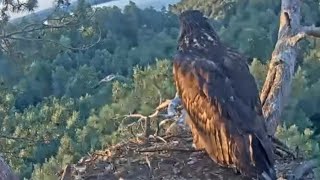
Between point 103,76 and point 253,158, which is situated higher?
point 253,158

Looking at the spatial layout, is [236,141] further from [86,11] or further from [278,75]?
[86,11]

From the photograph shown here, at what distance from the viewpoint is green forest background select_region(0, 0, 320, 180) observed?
296 inches

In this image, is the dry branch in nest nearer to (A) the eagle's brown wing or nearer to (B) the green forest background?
(A) the eagle's brown wing

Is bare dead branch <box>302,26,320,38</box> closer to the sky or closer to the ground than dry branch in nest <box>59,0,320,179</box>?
closer to the sky

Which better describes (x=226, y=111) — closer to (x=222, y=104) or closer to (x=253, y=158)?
(x=222, y=104)

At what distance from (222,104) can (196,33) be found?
0.66 m

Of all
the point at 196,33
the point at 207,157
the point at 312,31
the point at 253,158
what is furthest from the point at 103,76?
the point at 253,158

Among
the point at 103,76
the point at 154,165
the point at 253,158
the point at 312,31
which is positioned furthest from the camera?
the point at 103,76

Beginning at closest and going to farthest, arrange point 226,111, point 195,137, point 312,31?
point 226,111
point 195,137
point 312,31

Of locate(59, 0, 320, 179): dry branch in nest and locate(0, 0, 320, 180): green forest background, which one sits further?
locate(0, 0, 320, 180): green forest background

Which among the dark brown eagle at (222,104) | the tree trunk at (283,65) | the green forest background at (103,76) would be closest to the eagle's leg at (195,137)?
the dark brown eagle at (222,104)

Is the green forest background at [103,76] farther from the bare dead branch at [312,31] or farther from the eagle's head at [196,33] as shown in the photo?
the eagle's head at [196,33]

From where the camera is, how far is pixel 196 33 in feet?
16.9

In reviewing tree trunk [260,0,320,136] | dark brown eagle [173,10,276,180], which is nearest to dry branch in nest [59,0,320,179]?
tree trunk [260,0,320,136]
